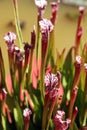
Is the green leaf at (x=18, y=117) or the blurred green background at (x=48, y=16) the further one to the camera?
the blurred green background at (x=48, y=16)

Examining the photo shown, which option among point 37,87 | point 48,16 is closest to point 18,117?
point 37,87

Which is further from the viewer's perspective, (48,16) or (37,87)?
(48,16)

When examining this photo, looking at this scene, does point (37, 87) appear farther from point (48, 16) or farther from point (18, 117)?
point (48, 16)

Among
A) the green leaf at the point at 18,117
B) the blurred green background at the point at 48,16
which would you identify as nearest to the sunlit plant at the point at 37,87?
the green leaf at the point at 18,117

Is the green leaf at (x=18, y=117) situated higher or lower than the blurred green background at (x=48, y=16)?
lower

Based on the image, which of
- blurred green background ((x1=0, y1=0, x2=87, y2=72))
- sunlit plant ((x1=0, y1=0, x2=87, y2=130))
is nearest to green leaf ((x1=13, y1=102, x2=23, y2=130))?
sunlit plant ((x1=0, y1=0, x2=87, y2=130))

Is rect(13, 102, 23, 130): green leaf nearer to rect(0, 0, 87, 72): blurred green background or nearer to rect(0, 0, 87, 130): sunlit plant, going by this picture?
rect(0, 0, 87, 130): sunlit plant

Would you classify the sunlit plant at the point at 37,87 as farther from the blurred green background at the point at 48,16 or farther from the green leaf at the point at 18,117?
the blurred green background at the point at 48,16

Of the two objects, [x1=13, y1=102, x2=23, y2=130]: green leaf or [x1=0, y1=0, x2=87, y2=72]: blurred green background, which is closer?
[x1=13, y1=102, x2=23, y2=130]: green leaf

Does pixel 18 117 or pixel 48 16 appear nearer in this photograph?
pixel 18 117

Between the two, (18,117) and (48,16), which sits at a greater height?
(48,16)
